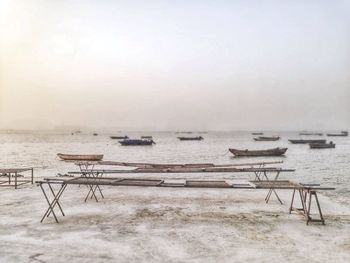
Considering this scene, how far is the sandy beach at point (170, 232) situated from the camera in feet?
19.1

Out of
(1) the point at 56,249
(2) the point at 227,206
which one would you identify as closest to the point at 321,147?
(2) the point at 227,206

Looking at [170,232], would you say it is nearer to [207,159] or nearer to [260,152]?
[207,159]

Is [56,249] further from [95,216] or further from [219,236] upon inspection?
[219,236]

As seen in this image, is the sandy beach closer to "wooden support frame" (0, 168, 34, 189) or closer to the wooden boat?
"wooden support frame" (0, 168, 34, 189)

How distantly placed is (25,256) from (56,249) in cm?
55

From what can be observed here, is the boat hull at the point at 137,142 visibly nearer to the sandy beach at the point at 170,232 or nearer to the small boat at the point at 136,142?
the small boat at the point at 136,142

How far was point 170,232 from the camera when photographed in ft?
23.5

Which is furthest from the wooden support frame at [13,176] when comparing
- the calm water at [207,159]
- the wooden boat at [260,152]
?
the wooden boat at [260,152]

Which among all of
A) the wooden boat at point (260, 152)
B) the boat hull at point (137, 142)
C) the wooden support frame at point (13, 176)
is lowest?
the boat hull at point (137, 142)

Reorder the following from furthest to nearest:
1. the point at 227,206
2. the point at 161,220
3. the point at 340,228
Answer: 1. the point at 227,206
2. the point at 161,220
3. the point at 340,228

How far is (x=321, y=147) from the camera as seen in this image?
70312mm

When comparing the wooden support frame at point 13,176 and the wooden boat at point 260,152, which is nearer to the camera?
the wooden support frame at point 13,176

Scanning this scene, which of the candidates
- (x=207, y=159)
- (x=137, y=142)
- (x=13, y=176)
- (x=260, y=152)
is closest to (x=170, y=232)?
(x=13, y=176)

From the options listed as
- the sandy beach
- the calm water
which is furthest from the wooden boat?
the sandy beach
